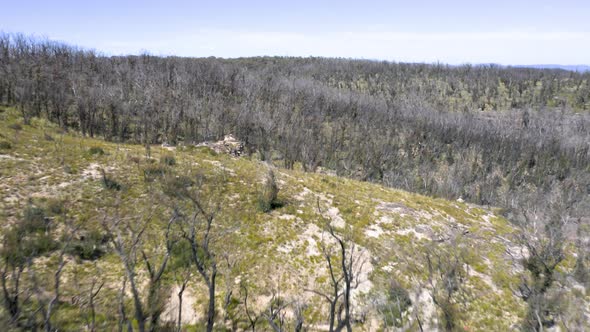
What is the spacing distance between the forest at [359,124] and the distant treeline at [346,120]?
1.39 ft

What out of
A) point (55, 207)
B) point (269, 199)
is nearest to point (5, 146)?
Answer: point (55, 207)

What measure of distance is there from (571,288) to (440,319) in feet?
27.4

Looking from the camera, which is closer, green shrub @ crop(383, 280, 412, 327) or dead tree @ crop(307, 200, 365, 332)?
dead tree @ crop(307, 200, 365, 332)

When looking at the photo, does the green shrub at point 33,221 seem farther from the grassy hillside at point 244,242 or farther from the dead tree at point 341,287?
the dead tree at point 341,287

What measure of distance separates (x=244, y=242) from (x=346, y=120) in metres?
88.5

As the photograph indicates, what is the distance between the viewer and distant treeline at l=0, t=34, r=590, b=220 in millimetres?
55875

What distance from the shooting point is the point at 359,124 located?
316 ft

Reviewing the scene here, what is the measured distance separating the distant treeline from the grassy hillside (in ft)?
69.1

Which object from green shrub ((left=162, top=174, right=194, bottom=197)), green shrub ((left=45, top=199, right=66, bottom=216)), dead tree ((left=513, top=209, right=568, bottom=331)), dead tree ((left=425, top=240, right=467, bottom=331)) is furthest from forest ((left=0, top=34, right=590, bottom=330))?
green shrub ((left=45, top=199, right=66, bottom=216))

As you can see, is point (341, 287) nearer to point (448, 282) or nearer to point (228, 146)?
point (448, 282)

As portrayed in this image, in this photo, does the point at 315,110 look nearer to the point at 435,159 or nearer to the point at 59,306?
the point at 435,159

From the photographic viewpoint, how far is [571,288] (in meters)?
15.1

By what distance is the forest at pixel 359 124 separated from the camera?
51.0 m

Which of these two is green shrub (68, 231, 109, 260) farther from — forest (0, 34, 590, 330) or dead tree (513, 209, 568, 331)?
dead tree (513, 209, 568, 331)
